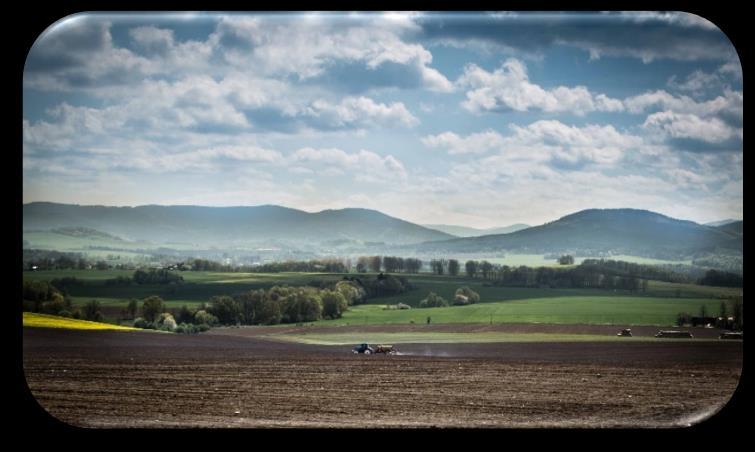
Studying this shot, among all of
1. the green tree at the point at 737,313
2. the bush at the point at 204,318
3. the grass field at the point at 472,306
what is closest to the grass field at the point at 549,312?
the grass field at the point at 472,306

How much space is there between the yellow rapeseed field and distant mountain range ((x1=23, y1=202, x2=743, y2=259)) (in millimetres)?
909

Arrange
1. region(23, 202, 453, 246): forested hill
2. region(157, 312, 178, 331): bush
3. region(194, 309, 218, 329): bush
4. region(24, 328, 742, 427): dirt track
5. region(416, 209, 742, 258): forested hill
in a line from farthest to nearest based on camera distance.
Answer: region(157, 312, 178, 331): bush
region(194, 309, 218, 329): bush
region(416, 209, 742, 258): forested hill
region(23, 202, 453, 246): forested hill
region(24, 328, 742, 427): dirt track

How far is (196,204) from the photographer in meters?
7.57

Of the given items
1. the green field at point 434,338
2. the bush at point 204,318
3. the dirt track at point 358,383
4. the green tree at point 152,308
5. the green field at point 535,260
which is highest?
the green field at point 535,260

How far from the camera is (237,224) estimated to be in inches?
311

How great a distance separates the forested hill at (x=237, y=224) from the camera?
7512 mm

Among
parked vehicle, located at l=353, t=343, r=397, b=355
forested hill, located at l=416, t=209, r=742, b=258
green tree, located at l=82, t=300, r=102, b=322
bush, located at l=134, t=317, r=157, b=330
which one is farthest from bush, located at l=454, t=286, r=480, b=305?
green tree, located at l=82, t=300, r=102, b=322

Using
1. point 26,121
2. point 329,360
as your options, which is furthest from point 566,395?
point 26,121

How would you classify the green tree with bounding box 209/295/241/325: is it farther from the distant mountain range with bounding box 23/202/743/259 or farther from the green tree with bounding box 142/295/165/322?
the distant mountain range with bounding box 23/202/743/259

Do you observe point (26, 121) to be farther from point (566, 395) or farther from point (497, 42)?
point (566, 395)

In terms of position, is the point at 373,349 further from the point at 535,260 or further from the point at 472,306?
the point at 535,260

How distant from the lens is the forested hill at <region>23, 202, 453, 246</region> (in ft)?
24.6

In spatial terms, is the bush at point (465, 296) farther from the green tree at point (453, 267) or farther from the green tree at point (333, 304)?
the green tree at point (333, 304)

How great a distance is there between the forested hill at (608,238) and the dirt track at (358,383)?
4.01ft
